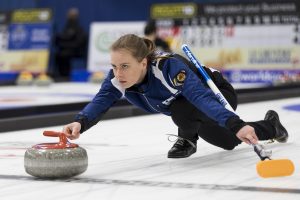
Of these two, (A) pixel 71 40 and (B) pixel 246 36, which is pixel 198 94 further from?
(A) pixel 71 40

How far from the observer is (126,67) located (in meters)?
2.41

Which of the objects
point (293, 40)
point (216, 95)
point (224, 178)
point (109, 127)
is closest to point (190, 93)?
point (216, 95)

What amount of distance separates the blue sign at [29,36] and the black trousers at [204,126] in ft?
29.2

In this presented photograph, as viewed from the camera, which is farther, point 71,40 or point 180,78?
point 71,40

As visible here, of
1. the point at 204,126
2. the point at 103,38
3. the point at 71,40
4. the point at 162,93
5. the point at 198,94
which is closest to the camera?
the point at 198,94

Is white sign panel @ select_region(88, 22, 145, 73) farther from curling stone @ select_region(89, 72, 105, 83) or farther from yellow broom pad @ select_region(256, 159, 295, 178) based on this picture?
yellow broom pad @ select_region(256, 159, 295, 178)

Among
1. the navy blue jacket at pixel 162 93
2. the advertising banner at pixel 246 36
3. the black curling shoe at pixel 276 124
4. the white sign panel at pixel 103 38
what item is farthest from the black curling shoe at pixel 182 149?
the white sign panel at pixel 103 38

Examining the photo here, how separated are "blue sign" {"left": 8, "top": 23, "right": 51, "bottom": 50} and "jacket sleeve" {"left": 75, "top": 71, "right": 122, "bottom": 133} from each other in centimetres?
900

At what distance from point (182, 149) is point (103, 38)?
8382 millimetres

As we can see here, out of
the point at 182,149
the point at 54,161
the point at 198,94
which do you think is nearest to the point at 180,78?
the point at 198,94

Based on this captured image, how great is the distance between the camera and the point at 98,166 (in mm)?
2596

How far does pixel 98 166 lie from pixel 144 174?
0.90 ft

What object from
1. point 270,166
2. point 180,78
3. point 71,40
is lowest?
point 71,40

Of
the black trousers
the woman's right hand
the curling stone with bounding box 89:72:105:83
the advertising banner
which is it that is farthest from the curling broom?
the curling stone with bounding box 89:72:105:83
